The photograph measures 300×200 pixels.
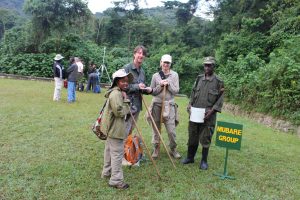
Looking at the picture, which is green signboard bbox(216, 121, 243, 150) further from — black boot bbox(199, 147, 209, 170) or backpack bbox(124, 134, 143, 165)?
backpack bbox(124, 134, 143, 165)

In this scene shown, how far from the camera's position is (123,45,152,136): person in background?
15.8 feet

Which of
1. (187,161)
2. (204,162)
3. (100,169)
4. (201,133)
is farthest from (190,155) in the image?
(100,169)

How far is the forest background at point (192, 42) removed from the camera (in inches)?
447

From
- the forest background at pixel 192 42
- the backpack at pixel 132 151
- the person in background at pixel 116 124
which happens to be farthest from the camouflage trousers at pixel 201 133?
the forest background at pixel 192 42

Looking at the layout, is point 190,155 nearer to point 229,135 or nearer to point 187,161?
point 187,161

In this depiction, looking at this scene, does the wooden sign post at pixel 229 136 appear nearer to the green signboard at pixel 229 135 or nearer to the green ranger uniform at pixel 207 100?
the green signboard at pixel 229 135

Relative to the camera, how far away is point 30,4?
21.0 metres

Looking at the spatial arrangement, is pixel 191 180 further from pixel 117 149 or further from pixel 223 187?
pixel 117 149

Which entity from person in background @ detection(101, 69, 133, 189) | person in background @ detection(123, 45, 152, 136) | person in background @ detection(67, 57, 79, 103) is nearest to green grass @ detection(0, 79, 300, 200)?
person in background @ detection(101, 69, 133, 189)

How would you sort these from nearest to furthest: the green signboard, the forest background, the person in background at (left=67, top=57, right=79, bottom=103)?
the green signboard, the person in background at (left=67, top=57, right=79, bottom=103), the forest background

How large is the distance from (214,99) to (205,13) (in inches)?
1166

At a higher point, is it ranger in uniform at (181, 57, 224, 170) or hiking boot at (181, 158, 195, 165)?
ranger in uniform at (181, 57, 224, 170)

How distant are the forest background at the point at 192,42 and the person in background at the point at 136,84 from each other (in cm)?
624

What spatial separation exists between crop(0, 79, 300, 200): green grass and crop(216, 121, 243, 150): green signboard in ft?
1.72
